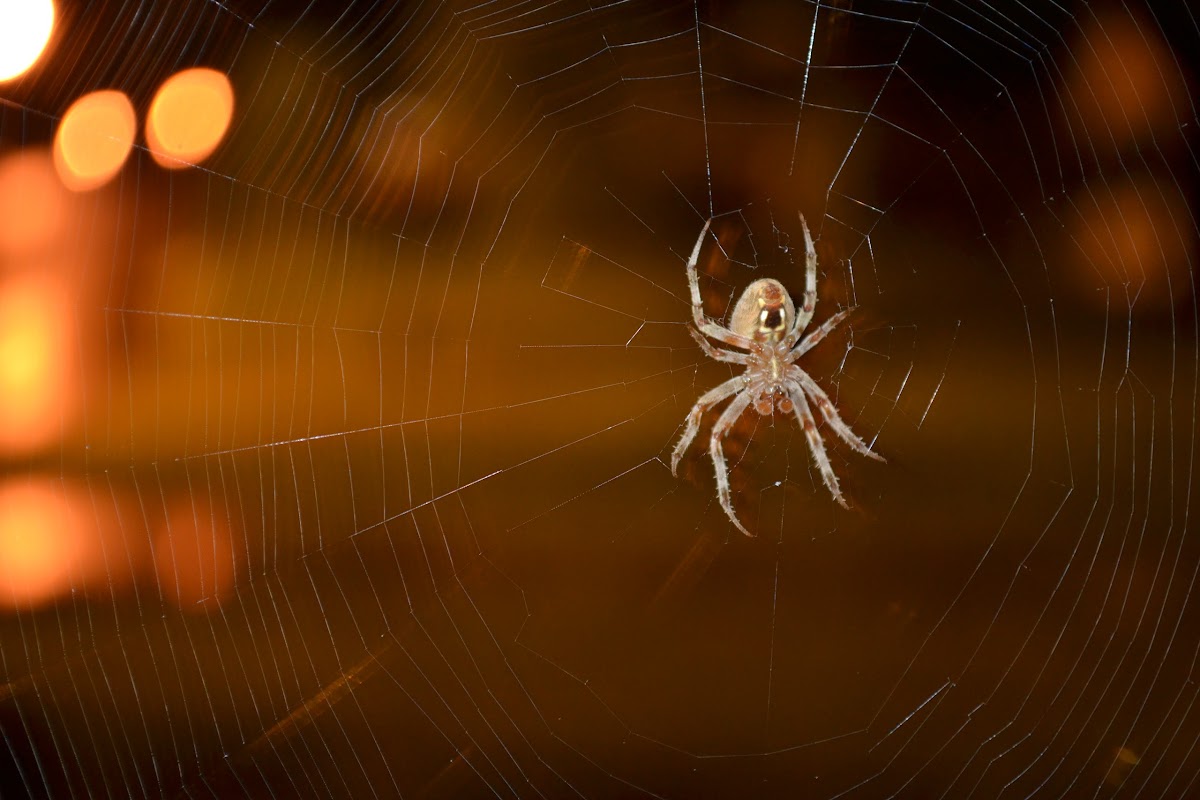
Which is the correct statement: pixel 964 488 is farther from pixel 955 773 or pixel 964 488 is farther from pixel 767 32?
pixel 767 32

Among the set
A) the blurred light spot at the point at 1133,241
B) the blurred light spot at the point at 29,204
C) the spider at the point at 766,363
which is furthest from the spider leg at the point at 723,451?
the blurred light spot at the point at 29,204

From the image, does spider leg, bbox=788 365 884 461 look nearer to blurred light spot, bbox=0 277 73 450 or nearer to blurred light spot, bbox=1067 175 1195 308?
blurred light spot, bbox=1067 175 1195 308

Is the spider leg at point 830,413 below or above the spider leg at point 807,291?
below

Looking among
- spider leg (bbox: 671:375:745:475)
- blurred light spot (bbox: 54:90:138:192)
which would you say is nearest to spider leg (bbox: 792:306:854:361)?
spider leg (bbox: 671:375:745:475)

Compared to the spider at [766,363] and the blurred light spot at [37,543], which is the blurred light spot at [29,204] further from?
the spider at [766,363]

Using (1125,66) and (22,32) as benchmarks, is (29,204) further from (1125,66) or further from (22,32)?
(1125,66)

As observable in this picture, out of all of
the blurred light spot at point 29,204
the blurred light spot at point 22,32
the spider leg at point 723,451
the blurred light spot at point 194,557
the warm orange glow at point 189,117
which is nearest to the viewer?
the blurred light spot at point 22,32

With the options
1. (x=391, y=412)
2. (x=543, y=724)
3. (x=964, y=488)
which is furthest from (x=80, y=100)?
(x=964, y=488)
